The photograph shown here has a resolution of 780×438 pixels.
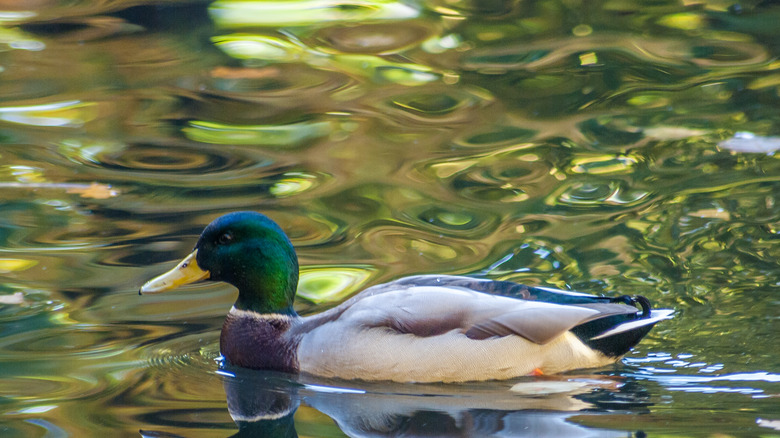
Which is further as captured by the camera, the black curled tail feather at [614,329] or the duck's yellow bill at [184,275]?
the duck's yellow bill at [184,275]

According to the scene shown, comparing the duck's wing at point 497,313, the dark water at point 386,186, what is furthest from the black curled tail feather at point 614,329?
the dark water at point 386,186

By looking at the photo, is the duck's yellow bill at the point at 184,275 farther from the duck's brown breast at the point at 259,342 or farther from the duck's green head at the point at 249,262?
the duck's brown breast at the point at 259,342

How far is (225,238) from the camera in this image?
5.24 metres

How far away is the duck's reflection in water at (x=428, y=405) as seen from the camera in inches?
168

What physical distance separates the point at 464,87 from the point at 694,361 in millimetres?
4660

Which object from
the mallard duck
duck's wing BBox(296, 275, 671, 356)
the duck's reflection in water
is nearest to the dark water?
the duck's reflection in water

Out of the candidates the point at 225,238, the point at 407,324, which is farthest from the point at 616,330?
the point at 225,238

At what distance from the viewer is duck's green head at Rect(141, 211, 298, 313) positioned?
5207mm

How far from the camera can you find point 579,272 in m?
6.09

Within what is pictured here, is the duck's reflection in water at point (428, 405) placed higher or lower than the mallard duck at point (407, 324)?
lower

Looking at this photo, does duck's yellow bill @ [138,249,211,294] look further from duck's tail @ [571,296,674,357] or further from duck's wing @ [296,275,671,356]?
duck's tail @ [571,296,674,357]

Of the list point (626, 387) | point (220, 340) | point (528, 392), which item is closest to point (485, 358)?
point (528, 392)

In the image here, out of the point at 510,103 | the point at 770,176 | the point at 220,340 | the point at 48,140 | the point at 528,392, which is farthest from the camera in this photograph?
the point at 510,103

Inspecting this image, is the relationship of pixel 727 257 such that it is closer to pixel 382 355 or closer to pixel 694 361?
pixel 694 361
